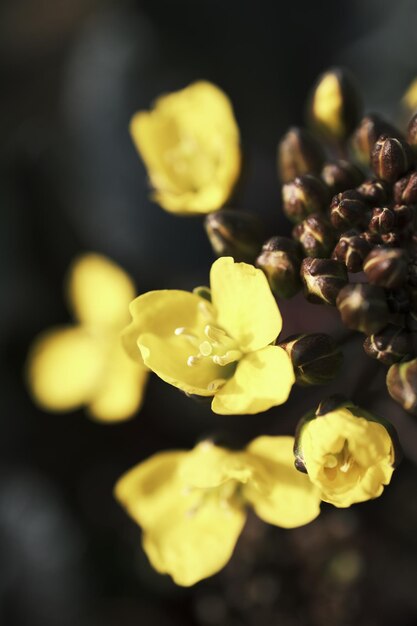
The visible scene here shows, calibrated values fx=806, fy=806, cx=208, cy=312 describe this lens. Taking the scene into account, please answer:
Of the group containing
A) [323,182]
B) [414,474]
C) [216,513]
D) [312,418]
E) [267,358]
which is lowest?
[414,474]

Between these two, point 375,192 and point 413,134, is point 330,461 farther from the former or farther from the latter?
point 413,134

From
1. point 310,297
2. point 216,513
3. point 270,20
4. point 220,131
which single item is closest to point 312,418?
point 310,297

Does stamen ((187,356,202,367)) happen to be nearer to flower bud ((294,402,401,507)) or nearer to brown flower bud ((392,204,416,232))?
flower bud ((294,402,401,507))

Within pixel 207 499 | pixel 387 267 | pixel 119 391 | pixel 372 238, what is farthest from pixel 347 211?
pixel 119 391

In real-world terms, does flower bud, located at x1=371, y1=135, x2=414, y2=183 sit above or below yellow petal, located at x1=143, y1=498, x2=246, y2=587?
above

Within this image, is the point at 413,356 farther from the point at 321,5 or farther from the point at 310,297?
the point at 321,5

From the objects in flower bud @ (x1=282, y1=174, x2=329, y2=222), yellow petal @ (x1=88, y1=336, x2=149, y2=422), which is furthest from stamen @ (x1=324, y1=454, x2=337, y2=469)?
yellow petal @ (x1=88, y1=336, x2=149, y2=422)
